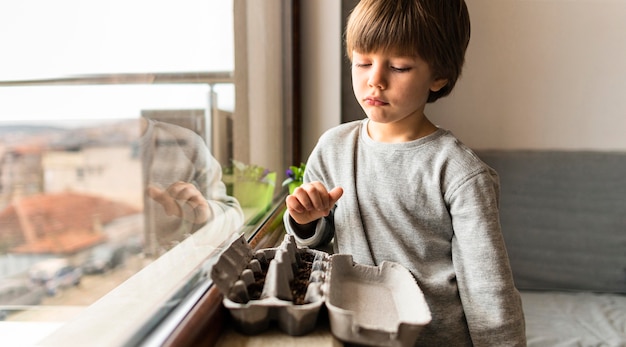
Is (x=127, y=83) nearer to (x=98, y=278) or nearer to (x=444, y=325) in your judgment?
(x=98, y=278)

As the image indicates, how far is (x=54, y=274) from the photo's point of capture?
0.45 meters

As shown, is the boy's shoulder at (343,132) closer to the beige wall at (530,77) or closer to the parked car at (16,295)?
the parked car at (16,295)

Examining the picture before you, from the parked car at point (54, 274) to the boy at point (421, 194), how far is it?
1.01 feet

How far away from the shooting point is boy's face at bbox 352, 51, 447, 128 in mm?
715

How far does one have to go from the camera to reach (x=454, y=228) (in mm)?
735

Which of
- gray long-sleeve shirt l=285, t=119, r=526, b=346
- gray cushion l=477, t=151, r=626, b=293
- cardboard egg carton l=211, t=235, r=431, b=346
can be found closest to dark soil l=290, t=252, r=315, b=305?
cardboard egg carton l=211, t=235, r=431, b=346

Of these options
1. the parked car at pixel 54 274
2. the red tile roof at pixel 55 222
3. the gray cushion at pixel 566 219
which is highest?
the red tile roof at pixel 55 222

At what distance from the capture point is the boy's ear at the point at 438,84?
0.78m

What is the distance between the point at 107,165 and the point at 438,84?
51 cm

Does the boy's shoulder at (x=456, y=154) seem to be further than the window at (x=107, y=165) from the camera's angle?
Yes

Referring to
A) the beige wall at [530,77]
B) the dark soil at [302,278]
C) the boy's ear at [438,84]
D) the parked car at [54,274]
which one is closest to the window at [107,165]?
the parked car at [54,274]

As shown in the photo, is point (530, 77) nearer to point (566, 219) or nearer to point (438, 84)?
point (566, 219)

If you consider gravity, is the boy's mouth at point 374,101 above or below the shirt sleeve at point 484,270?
above

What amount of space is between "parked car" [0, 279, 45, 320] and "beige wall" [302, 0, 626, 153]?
1500mm
